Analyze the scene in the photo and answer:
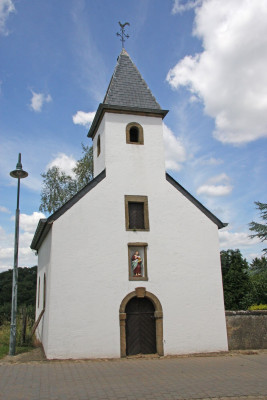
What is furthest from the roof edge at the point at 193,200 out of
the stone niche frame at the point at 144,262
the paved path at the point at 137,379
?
the paved path at the point at 137,379

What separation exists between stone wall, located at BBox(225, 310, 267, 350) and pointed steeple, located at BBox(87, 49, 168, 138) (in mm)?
8727

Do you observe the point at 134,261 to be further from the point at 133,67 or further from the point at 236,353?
the point at 133,67

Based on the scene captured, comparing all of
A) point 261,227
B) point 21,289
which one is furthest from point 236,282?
point 21,289

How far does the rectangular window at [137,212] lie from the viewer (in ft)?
44.5

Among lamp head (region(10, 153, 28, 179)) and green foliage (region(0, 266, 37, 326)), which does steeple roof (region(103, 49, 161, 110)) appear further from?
green foliage (region(0, 266, 37, 326))

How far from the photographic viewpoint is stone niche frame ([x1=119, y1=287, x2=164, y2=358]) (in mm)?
12172

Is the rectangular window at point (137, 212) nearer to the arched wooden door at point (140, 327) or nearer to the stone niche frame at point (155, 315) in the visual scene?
the stone niche frame at point (155, 315)

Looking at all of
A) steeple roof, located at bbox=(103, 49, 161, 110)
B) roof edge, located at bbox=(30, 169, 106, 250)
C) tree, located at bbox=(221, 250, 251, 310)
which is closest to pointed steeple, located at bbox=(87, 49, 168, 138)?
steeple roof, located at bbox=(103, 49, 161, 110)

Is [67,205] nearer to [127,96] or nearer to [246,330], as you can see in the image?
[127,96]

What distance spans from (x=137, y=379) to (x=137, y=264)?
15.2 feet

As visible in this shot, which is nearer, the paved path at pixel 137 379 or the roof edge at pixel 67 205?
the paved path at pixel 137 379

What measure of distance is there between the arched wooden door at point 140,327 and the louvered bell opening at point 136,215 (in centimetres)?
268

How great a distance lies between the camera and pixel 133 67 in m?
17.1

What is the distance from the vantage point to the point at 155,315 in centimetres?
1274
